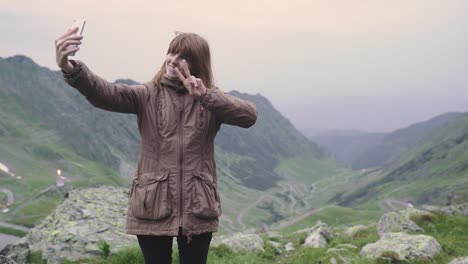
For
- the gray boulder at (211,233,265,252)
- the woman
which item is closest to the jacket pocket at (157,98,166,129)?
the woman

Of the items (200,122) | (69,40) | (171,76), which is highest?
(69,40)

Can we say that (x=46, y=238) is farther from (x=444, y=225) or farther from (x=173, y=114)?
(x=444, y=225)

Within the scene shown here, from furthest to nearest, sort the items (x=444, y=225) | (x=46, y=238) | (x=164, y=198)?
(x=444, y=225) < (x=46, y=238) < (x=164, y=198)

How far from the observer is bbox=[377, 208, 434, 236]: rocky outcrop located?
17641 millimetres

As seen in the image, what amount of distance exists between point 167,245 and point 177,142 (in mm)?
1480

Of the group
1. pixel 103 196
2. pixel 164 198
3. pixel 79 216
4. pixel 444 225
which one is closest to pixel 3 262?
pixel 79 216

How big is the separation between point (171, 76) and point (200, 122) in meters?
0.72

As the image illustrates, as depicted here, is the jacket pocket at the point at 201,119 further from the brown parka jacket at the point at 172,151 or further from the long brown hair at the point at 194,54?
the long brown hair at the point at 194,54

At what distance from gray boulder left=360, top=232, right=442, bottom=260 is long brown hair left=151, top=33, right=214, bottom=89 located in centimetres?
876

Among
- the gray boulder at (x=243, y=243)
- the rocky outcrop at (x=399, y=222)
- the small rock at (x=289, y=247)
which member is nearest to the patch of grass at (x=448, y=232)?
the rocky outcrop at (x=399, y=222)

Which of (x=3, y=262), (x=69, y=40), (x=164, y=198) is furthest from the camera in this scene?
(x=3, y=262)

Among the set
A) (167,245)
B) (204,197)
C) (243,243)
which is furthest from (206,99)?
(243,243)

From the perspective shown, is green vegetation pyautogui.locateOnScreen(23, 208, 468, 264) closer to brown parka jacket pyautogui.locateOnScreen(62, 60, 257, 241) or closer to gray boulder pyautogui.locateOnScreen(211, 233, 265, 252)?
gray boulder pyautogui.locateOnScreen(211, 233, 265, 252)

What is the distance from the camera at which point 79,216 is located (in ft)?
52.5
